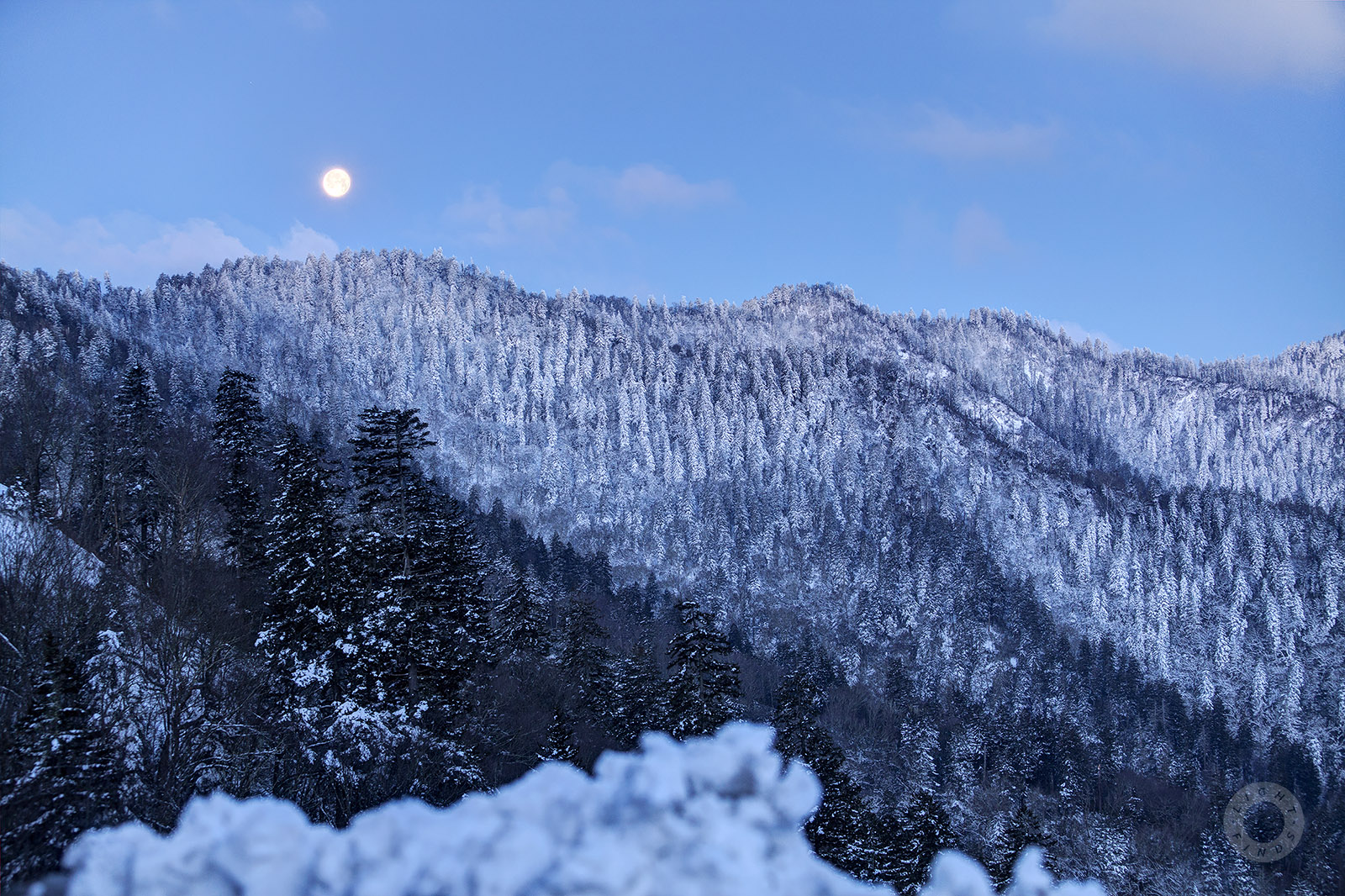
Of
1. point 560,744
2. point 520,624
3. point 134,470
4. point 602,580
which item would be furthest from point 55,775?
point 602,580

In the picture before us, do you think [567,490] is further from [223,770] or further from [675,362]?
[223,770]

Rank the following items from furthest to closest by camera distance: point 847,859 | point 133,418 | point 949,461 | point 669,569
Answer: point 949,461
point 669,569
point 133,418
point 847,859

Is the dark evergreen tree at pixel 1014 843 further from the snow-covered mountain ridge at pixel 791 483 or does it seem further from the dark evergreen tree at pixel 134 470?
the snow-covered mountain ridge at pixel 791 483

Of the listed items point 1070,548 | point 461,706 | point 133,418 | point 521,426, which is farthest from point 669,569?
point 461,706

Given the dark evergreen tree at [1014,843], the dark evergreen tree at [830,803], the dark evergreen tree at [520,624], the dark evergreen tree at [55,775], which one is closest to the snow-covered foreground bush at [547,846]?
the dark evergreen tree at [55,775]

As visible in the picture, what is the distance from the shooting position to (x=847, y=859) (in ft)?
64.5

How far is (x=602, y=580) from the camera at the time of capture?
76.3 m

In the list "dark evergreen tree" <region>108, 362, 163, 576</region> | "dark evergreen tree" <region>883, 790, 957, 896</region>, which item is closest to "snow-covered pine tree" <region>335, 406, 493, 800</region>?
"dark evergreen tree" <region>108, 362, 163, 576</region>

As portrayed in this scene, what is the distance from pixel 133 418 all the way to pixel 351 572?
2256cm

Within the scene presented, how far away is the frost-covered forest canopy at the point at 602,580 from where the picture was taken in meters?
14.8

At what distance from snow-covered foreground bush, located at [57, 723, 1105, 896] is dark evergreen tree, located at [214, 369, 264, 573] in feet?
84.9

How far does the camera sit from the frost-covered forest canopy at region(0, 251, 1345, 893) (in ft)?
48.7

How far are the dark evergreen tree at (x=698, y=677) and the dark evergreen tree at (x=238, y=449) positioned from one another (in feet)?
52.6

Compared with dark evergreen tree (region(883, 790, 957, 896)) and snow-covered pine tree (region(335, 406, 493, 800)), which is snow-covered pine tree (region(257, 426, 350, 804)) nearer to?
snow-covered pine tree (region(335, 406, 493, 800))
